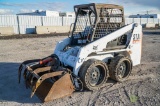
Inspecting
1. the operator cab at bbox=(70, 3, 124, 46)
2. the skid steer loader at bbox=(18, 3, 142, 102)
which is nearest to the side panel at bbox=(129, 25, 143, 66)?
the skid steer loader at bbox=(18, 3, 142, 102)

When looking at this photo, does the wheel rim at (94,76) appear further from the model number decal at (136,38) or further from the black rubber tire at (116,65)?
the model number decal at (136,38)

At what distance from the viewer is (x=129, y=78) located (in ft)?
20.9

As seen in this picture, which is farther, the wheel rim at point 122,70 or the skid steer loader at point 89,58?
the wheel rim at point 122,70

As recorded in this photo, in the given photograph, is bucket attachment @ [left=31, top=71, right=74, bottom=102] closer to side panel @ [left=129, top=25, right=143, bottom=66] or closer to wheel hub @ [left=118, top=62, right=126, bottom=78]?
wheel hub @ [left=118, top=62, right=126, bottom=78]

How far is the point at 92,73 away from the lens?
5312mm

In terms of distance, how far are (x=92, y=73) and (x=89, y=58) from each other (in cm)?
44

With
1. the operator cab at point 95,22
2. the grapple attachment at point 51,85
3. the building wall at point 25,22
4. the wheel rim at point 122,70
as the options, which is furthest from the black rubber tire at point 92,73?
the building wall at point 25,22

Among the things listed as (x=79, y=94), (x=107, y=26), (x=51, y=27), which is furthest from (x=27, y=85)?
(x=51, y=27)

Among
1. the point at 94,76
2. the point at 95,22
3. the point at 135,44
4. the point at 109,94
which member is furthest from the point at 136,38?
the point at 109,94

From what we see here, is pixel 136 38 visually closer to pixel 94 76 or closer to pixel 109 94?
pixel 94 76

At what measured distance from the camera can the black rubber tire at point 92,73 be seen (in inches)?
201

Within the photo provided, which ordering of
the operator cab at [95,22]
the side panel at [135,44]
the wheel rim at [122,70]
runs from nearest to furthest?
1. the operator cab at [95,22]
2. the wheel rim at [122,70]
3. the side panel at [135,44]

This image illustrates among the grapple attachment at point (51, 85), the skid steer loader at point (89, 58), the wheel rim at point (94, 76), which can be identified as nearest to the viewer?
the grapple attachment at point (51, 85)

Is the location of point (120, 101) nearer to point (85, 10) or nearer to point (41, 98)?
point (41, 98)
